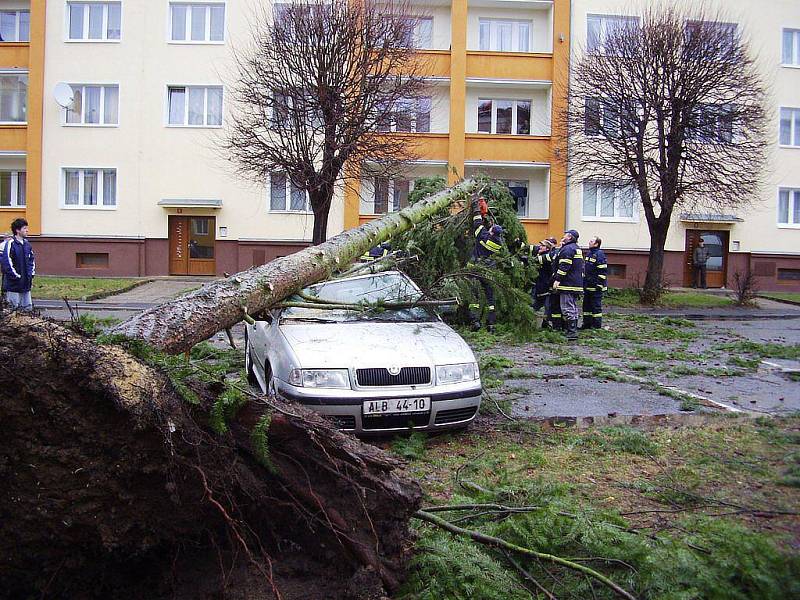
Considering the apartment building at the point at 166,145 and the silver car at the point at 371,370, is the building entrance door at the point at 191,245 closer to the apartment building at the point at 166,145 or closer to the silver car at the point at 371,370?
the apartment building at the point at 166,145

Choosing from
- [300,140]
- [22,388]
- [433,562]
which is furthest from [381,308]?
[300,140]

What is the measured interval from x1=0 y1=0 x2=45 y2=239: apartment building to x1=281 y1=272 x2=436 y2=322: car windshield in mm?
22101

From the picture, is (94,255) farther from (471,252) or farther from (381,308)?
(381,308)

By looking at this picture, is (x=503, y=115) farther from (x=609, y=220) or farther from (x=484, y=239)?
(x=484, y=239)

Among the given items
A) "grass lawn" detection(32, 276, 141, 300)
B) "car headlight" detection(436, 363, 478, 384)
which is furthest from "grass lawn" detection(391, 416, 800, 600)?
"grass lawn" detection(32, 276, 141, 300)

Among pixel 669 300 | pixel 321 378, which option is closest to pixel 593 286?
pixel 669 300

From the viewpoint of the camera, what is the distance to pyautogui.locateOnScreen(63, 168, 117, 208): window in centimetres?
2503

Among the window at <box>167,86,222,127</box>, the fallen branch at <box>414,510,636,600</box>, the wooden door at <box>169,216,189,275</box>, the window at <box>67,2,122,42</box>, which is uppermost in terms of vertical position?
the window at <box>67,2,122,42</box>

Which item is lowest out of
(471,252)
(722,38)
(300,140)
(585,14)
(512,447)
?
(512,447)

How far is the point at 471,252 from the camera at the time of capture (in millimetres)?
10297

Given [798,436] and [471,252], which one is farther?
[471,252]

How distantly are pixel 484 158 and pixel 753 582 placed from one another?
2387 cm

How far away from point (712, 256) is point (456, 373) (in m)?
24.5

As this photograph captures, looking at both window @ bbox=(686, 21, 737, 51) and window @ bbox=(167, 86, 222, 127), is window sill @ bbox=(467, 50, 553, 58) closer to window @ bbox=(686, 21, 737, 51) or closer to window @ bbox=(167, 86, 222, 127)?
window @ bbox=(686, 21, 737, 51)
